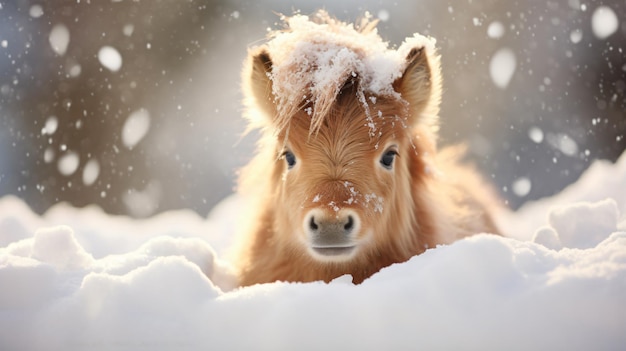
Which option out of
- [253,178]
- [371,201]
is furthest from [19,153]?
[371,201]

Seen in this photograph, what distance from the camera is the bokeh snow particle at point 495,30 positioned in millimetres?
3264

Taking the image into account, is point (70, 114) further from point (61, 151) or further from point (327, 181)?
point (327, 181)

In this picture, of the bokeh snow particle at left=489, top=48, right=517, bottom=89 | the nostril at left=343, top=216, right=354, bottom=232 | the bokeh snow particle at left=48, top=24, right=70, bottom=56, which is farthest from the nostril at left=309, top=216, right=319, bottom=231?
the bokeh snow particle at left=489, top=48, right=517, bottom=89

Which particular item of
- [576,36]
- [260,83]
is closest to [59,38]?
[260,83]

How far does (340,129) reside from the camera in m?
2.29

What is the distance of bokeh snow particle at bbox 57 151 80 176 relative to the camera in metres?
3.50

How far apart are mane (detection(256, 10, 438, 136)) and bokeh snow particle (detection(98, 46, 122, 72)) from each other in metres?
1.31

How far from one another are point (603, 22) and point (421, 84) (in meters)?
1.01

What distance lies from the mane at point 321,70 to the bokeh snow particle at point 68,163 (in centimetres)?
173

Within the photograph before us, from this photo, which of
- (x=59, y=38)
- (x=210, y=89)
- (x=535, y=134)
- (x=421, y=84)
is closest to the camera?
(x=421, y=84)

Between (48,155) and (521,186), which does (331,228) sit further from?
(521,186)

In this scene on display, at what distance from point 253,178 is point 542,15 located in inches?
77.7

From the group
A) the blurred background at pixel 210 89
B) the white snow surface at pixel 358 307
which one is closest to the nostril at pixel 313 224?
the white snow surface at pixel 358 307

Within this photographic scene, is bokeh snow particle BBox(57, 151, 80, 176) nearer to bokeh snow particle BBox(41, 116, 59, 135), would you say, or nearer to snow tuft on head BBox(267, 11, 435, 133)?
bokeh snow particle BBox(41, 116, 59, 135)
